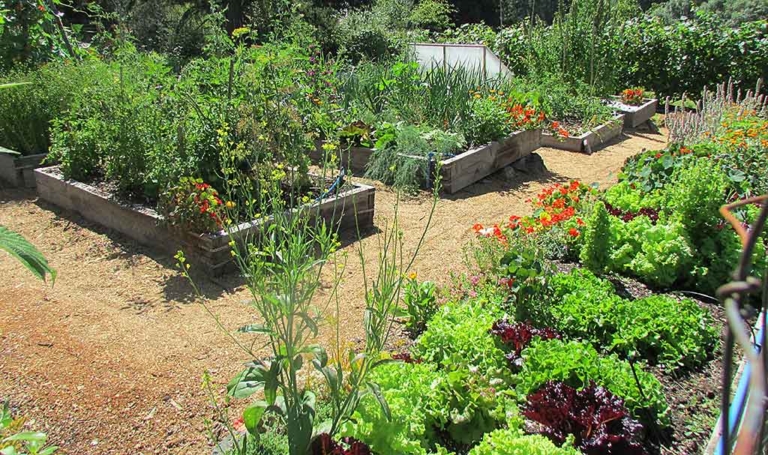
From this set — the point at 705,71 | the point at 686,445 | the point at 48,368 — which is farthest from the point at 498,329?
the point at 705,71

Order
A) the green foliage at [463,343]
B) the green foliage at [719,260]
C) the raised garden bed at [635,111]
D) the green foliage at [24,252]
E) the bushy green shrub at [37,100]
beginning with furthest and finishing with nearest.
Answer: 1. the raised garden bed at [635,111]
2. the bushy green shrub at [37,100]
3. the green foliage at [719,260]
4. the green foliage at [463,343]
5. the green foliage at [24,252]

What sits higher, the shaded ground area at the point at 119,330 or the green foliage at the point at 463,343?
the green foliage at the point at 463,343

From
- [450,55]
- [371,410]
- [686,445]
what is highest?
[450,55]

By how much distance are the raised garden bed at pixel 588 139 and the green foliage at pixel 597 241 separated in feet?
14.3

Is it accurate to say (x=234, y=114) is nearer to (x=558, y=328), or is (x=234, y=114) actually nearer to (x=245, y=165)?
(x=245, y=165)

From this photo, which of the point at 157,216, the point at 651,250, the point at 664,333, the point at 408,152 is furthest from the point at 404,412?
the point at 408,152

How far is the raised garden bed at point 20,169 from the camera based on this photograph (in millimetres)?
6121

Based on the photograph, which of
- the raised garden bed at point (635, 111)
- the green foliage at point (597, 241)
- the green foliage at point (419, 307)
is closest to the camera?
the green foliage at point (419, 307)

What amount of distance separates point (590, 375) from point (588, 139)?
5939 mm

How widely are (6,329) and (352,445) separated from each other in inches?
97.2

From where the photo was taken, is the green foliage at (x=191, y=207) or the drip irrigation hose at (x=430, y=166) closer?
the green foliage at (x=191, y=207)

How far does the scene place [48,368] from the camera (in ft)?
10.6

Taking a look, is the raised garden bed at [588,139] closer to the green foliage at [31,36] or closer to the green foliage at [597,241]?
the green foliage at [597,241]

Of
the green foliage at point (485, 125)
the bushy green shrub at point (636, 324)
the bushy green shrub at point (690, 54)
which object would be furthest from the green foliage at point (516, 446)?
the bushy green shrub at point (690, 54)
